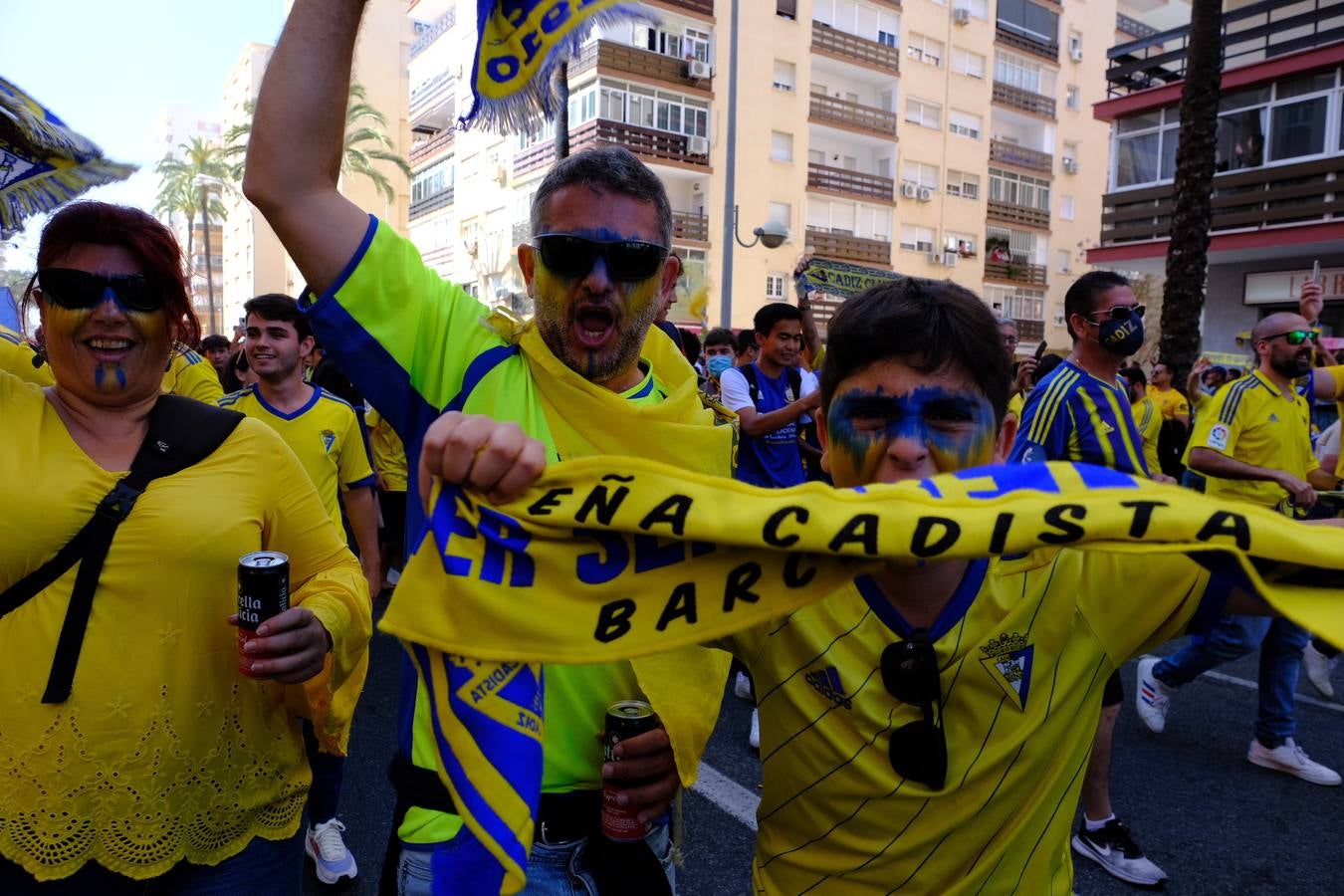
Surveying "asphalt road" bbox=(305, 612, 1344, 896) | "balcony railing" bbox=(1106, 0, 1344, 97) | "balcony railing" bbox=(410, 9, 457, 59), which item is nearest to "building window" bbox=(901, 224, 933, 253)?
"balcony railing" bbox=(1106, 0, 1344, 97)

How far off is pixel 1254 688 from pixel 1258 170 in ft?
59.2

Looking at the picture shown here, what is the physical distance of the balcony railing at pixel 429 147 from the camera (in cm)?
3744

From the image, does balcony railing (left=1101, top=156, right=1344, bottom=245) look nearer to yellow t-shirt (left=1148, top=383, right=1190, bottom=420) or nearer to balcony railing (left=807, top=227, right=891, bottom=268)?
yellow t-shirt (left=1148, top=383, right=1190, bottom=420)

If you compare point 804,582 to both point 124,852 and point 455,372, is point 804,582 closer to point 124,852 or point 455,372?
point 455,372

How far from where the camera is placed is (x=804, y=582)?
1.31 m

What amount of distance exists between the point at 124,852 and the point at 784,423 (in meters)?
4.32

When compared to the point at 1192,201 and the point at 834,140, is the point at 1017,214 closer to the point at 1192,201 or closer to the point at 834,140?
the point at 834,140

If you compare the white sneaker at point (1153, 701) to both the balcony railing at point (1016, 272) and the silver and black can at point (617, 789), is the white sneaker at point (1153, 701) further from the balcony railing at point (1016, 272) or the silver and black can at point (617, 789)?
the balcony railing at point (1016, 272)

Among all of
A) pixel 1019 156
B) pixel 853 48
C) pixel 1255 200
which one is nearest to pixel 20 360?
pixel 1255 200

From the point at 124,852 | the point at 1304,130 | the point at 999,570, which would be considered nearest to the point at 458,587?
the point at 999,570

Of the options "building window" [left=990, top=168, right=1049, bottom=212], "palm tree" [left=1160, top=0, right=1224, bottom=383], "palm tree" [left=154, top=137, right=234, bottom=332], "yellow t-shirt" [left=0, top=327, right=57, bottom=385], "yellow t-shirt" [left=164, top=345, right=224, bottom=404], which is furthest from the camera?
"palm tree" [left=154, top=137, right=234, bottom=332]

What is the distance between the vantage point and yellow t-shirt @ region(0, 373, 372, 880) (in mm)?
1912

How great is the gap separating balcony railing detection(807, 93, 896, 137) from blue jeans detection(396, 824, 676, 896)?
1341 inches

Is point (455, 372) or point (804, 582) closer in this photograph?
point (804, 582)
